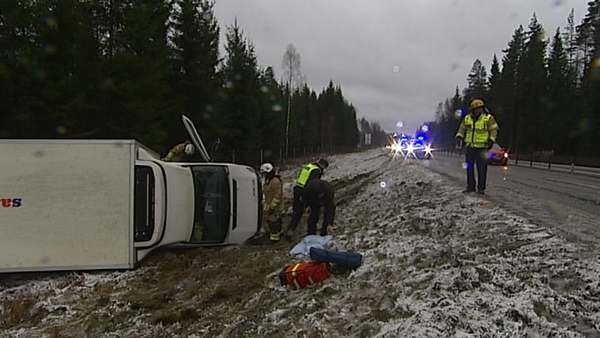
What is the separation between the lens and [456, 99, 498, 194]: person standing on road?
764 centimetres

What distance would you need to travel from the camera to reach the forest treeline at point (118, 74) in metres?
13.1

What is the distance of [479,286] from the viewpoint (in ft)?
13.1

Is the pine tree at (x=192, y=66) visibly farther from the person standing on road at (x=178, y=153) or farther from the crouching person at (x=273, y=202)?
the crouching person at (x=273, y=202)

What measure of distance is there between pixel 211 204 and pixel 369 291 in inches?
148

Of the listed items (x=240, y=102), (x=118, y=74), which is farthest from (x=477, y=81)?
(x=118, y=74)

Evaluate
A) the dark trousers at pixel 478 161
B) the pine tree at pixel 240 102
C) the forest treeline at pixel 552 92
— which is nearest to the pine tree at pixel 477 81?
the forest treeline at pixel 552 92

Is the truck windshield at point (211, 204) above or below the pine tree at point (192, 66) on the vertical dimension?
below

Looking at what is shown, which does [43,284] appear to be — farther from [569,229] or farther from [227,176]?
[569,229]

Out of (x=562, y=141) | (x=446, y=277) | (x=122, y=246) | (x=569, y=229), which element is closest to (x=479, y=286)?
(x=446, y=277)

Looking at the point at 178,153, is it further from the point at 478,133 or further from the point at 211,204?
the point at 478,133

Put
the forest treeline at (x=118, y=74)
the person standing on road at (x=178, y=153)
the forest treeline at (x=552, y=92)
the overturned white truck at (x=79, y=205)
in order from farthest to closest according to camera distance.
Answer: the forest treeline at (x=552, y=92)
the forest treeline at (x=118, y=74)
the person standing on road at (x=178, y=153)
the overturned white truck at (x=79, y=205)

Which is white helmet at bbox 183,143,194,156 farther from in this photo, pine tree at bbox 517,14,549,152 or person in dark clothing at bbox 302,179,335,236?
pine tree at bbox 517,14,549,152

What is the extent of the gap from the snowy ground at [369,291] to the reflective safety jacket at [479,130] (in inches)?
50.6

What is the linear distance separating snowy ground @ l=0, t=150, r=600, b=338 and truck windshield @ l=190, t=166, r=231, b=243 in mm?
329
